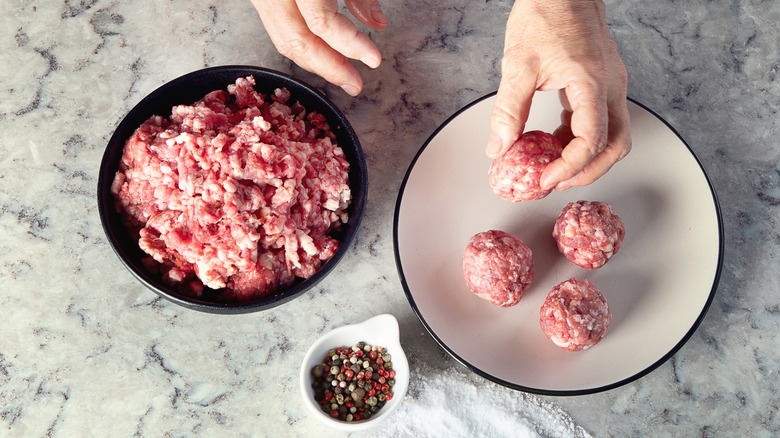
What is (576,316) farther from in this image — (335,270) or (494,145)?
(335,270)

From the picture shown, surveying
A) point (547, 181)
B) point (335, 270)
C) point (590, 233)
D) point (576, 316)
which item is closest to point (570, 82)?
point (547, 181)

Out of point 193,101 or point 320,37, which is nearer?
point 320,37

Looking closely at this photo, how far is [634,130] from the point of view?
2205 millimetres

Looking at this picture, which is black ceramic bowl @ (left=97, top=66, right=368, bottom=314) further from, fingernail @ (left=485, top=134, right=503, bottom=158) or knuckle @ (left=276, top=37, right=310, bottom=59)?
fingernail @ (left=485, top=134, right=503, bottom=158)

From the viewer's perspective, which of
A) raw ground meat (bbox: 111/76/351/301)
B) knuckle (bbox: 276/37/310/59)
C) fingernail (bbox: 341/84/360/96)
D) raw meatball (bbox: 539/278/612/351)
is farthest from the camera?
fingernail (bbox: 341/84/360/96)

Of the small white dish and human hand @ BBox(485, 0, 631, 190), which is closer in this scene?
human hand @ BBox(485, 0, 631, 190)

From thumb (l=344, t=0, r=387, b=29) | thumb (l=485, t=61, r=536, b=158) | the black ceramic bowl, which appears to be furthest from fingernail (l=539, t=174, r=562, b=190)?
thumb (l=344, t=0, r=387, b=29)

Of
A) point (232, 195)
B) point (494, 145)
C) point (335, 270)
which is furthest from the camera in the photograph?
point (335, 270)

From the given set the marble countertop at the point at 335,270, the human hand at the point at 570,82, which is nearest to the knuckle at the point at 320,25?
the marble countertop at the point at 335,270

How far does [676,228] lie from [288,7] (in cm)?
157

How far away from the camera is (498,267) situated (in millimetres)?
1949

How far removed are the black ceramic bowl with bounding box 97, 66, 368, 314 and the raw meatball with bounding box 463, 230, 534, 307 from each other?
411mm

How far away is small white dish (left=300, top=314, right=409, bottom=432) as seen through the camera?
202 cm

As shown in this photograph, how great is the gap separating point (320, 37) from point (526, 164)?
802 mm
